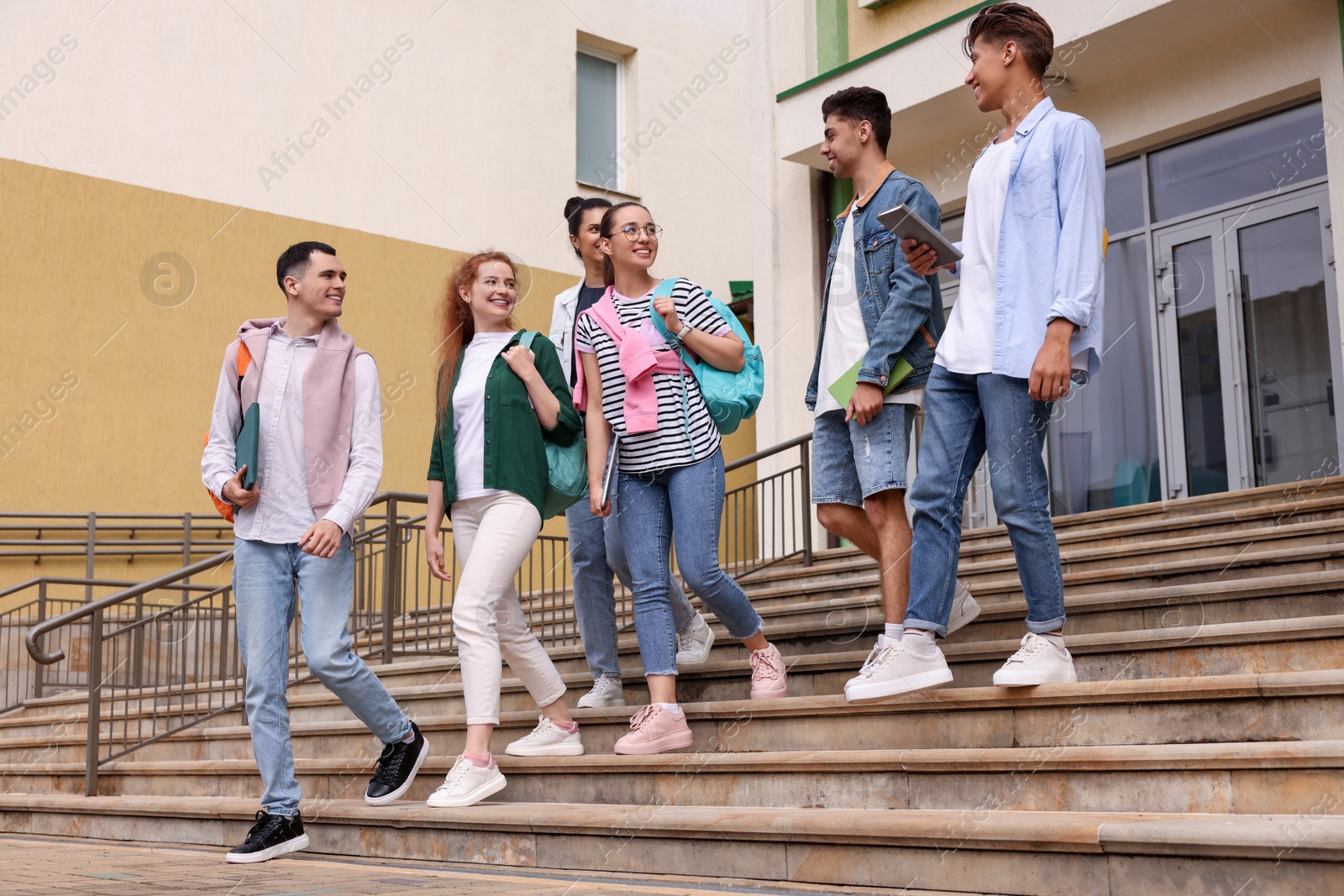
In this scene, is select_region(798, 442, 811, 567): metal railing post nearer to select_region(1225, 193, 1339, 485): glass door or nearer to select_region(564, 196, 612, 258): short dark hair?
select_region(1225, 193, 1339, 485): glass door

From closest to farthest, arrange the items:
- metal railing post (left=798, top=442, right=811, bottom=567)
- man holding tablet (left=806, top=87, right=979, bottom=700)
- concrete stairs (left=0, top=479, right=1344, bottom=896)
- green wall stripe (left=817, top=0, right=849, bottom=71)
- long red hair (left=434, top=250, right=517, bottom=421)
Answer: concrete stairs (left=0, top=479, right=1344, bottom=896)
man holding tablet (left=806, top=87, right=979, bottom=700)
long red hair (left=434, top=250, right=517, bottom=421)
metal railing post (left=798, top=442, right=811, bottom=567)
green wall stripe (left=817, top=0, right=849, bottom=71)

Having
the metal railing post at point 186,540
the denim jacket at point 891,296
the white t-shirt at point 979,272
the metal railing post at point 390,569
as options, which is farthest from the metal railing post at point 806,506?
the metal railing post at point 186,540

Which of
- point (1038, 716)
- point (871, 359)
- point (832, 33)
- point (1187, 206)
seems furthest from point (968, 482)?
point (832, 33)

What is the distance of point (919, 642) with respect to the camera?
3727 mm

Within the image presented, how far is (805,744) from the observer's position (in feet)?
13.3

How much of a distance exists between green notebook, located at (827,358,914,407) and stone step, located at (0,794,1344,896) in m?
1.27

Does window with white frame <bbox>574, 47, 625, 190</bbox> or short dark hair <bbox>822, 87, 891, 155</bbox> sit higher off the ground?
window with white frame <bbox>574, 47, 625, 190</bbox>

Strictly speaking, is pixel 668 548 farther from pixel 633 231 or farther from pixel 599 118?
pixel 599 118

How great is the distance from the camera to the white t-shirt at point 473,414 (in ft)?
14.9

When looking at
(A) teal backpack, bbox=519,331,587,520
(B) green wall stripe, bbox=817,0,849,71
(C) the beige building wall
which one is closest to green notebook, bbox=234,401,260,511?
(A) teal backpack, bbox=519,331,587,520

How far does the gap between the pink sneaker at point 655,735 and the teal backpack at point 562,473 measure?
0.83m

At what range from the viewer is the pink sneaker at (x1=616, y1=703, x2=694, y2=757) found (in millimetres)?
4215

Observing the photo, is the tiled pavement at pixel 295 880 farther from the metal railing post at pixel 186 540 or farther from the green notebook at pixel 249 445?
the metal railing post at pixel 186 540

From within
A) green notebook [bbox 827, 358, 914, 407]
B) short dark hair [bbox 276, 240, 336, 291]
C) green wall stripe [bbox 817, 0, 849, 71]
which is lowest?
green notebook [bbox 827, 358, 914, 407]
